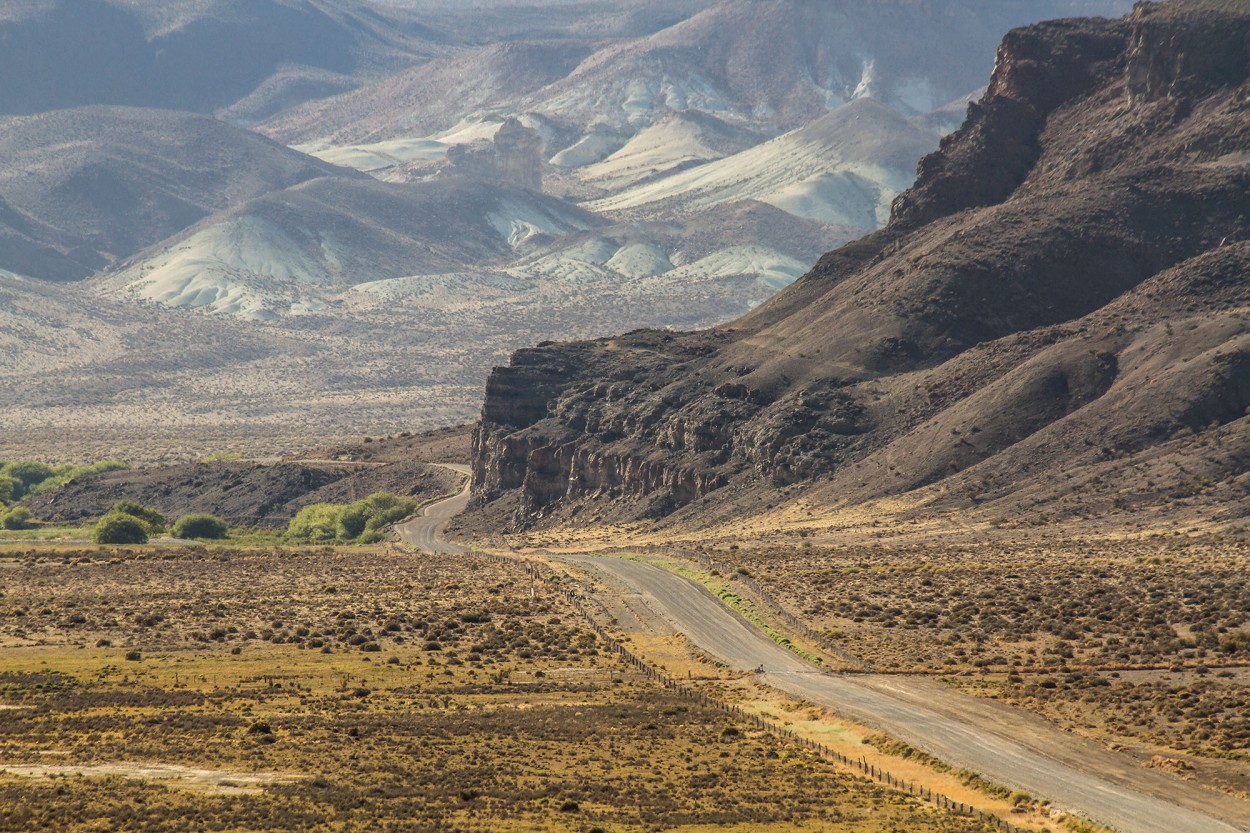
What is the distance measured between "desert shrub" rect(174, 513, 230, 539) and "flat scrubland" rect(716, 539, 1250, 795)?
57.7 meters

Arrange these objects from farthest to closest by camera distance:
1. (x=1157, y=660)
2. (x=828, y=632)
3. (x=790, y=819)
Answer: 1. (x=828, y=632)
2. (x=1157, y=660)
3. (x=790, y=819)

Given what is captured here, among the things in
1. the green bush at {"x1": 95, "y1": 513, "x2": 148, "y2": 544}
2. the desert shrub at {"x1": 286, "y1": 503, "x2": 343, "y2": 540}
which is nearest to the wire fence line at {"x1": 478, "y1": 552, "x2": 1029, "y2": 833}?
the green bush at {"x1": 95, "y1": 513, "x2": 148, "y2": 544}

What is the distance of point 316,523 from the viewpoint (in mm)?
146375

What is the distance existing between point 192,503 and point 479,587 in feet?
252

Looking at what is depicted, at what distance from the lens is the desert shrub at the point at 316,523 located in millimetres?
144125

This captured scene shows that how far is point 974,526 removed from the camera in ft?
347

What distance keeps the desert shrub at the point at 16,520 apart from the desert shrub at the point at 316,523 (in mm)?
22708

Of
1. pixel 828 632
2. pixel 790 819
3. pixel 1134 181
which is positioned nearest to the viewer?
pixel 790 819

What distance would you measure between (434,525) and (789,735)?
8337 centimetres

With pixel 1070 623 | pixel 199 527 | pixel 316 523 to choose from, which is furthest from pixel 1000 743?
pixel 199 527

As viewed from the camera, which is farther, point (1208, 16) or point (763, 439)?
point (1208, 16)

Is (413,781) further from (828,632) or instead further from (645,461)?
(645,461)

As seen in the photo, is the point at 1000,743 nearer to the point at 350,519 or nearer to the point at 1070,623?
the point at 1070,623

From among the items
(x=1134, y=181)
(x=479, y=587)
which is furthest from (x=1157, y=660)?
(x=1134, y=181)
